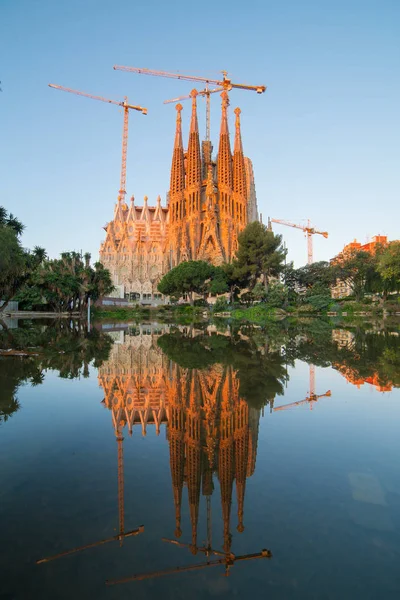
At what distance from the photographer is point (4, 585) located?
7.03 ft

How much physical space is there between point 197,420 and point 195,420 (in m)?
0.03

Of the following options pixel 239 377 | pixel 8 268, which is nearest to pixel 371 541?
pixel 239 377

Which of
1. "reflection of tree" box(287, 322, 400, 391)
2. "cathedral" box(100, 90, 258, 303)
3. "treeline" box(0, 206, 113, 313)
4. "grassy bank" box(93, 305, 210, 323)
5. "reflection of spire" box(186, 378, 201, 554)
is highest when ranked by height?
"cathedral" box(100, 90, 258, 303)

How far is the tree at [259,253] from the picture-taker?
153 ft

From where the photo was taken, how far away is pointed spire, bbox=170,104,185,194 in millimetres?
74312

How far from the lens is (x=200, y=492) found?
3271 millimetres

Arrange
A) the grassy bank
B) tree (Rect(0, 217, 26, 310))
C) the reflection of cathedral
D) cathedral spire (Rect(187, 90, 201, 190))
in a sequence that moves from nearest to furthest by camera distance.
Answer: the reflection of cathedral < tree (Rect(0, 217, 26, 310)) < the grassy bank < cathedral spire (Rect(187, 90, 201, 190))

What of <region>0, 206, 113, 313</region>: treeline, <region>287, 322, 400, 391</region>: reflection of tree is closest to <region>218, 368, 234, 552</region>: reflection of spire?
<region>287, 322, 400, 391</region>: reflection of tree

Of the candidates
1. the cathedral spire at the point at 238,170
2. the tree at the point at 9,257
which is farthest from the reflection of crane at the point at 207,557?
the cathedral spire at the point at 238,170

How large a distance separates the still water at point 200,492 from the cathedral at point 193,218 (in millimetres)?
60969

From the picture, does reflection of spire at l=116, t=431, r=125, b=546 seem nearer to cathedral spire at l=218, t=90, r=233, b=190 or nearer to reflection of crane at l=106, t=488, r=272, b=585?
reflection of crane at l=106, t=488, r=272, b=585

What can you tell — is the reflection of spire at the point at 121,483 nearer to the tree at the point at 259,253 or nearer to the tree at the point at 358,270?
the tree at the point at 259,253

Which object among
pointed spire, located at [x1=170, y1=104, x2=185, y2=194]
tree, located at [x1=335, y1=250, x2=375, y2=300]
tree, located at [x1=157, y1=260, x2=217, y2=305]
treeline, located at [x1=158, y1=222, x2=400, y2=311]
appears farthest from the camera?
pointed spire, located at [x1=170, y1=104, x2=185, y2=194]

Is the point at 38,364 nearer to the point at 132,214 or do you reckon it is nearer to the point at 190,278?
the point at 190,278
